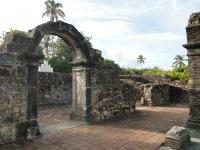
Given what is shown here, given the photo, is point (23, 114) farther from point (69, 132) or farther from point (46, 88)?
point (46, 88)

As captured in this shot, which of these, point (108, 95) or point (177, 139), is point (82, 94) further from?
point (177, 139)

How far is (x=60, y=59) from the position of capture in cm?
2503

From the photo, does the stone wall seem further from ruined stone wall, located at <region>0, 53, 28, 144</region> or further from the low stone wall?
ruined stone wall, located at <region>0, 53, 28, 144</region>

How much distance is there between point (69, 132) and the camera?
23.2ft

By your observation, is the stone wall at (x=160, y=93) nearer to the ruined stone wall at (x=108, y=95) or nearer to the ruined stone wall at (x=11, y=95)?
the ruined stone wall at (x=108, y=95)

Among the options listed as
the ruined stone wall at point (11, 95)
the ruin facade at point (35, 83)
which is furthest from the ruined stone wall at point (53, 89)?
the ruined stone wall at point (11, 95)

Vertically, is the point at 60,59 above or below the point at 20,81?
above

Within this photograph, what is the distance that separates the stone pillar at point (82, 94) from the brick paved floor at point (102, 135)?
1.44 ft

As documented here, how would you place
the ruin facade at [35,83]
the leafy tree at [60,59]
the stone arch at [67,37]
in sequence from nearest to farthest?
the ruin facade at [35,83]
the stone arch at [67,37]
the leafy tree at [60,59]

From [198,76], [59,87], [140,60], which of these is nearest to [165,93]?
[59,87]

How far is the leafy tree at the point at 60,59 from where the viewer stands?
23688 millimetres

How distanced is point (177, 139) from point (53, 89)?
8951 mm

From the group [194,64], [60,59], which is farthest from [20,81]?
[60,59]

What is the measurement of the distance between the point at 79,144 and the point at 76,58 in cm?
387
